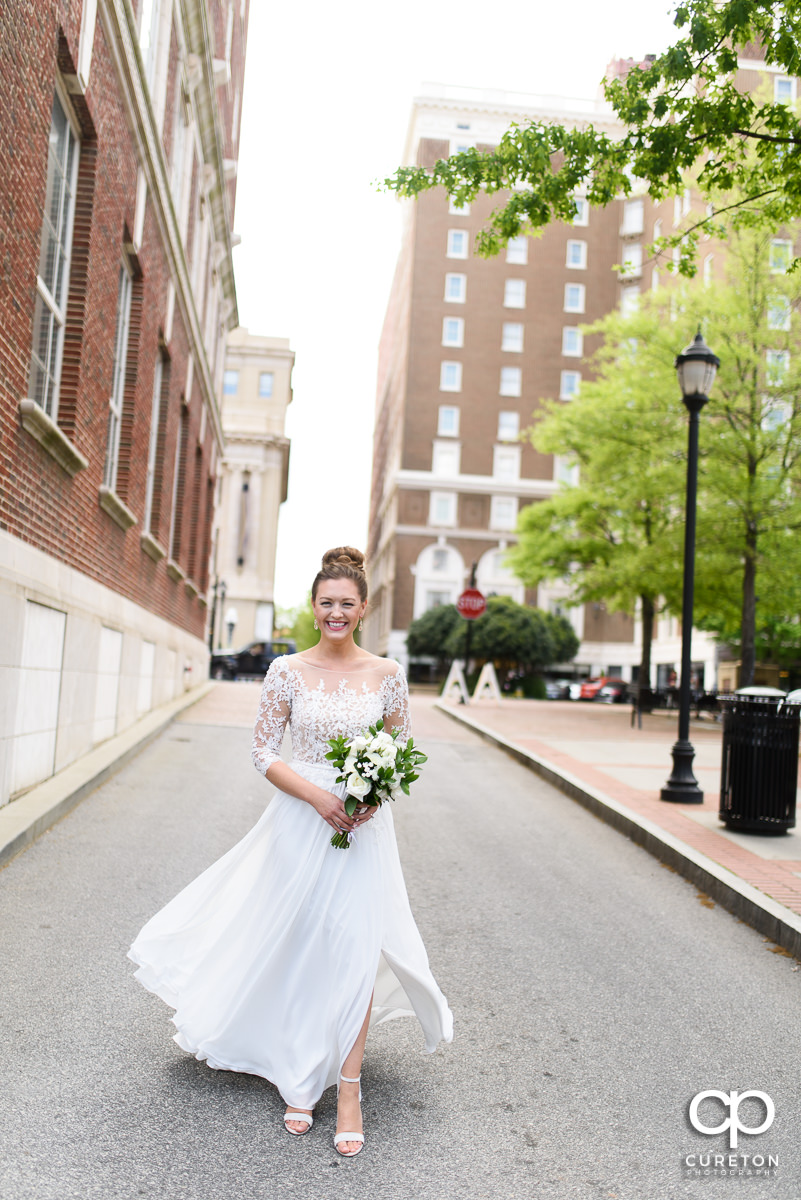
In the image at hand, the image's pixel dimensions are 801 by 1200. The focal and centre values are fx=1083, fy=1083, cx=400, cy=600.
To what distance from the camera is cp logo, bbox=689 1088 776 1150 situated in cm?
376

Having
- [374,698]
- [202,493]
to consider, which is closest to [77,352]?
[374,698]

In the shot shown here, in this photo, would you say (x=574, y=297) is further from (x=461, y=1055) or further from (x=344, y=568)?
(x=461, y=1055)

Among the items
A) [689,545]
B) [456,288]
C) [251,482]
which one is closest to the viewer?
[689,545]

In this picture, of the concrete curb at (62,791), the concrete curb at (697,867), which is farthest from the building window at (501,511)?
the concrete curb at (697,867)

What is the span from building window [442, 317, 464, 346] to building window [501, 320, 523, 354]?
105 inches

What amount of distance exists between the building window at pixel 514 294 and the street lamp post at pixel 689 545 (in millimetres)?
58610

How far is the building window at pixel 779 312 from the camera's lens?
78.9 ft

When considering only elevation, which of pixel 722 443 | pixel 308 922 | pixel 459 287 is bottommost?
pixel 308 922

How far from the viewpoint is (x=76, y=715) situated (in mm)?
10617

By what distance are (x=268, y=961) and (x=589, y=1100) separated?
1.30 metres

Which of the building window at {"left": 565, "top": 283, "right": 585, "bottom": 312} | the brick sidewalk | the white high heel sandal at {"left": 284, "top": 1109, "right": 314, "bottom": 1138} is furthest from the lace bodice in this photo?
the building window at {"left": 565, "top": 283, "right": 585, "bottom": 312}

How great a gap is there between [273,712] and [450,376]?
65420 millimetres

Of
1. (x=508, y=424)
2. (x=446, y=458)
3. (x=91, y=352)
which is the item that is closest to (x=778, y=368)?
(x=91, y=352)

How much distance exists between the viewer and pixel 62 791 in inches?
355
